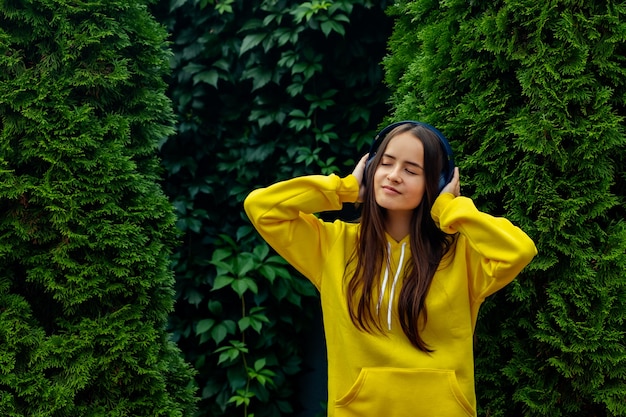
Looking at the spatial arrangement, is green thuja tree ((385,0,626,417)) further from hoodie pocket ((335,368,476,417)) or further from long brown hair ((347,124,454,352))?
hoodie pocket ((335,368,476,417))

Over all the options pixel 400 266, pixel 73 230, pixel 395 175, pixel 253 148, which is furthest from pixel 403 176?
pixel 253 148

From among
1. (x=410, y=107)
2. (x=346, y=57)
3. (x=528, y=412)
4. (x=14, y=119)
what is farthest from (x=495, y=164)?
(x=14, y=119)

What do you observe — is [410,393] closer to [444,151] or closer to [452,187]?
[452,187]

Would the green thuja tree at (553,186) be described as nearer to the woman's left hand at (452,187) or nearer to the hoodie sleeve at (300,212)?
the woman's left hand at (452,187)

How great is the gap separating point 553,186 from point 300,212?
103 centimetres

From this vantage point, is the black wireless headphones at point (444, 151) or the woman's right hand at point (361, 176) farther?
the woman's right hand at point (361, 176)

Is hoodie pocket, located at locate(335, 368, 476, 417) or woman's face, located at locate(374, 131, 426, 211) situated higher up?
woman's face, located at locate(374, 131, 426, 211)

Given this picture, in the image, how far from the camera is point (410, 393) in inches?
91.9

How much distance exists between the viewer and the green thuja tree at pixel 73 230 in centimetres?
302

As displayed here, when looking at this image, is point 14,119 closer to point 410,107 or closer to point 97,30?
point 97,30

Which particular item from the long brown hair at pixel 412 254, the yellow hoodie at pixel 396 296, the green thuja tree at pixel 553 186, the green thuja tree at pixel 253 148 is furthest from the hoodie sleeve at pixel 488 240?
the green thuja tree at pixel 253 148

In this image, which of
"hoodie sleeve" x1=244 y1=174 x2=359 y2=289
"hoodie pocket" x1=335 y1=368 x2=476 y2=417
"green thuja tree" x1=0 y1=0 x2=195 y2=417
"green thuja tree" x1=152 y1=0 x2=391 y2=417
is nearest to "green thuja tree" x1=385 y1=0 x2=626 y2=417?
"hoodie pocket" x1=335 y1=368 x2=476 y2=417

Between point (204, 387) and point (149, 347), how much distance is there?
129 centimetres

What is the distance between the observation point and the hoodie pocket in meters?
2.32
